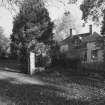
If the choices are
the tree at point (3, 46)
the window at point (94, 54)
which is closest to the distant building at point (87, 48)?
the window at point (94, 54)

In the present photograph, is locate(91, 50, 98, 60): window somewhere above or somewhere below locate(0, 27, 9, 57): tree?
below

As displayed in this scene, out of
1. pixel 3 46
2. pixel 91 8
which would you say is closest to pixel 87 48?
pixel 91 8

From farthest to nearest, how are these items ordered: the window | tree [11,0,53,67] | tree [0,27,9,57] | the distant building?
1. tree [0,27,9,57]
2. the window
3. the distant building
4. tree [11,0,53,67]

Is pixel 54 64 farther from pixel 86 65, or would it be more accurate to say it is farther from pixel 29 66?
pixel 29 66

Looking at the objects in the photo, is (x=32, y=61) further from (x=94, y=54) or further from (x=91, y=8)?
(x=94, y=54)

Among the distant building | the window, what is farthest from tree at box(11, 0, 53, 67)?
the window

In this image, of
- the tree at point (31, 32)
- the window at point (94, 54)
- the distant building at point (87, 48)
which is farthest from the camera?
the window at point (94, 54)

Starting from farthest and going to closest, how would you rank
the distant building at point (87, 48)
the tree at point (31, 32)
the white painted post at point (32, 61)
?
the distant building at point (87, 48)
the tree at point (31, 32)
the white painted post at point (32, 61)

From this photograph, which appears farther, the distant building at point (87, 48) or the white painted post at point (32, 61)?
the distant building at point (87, 48)

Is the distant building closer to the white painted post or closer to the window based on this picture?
the window

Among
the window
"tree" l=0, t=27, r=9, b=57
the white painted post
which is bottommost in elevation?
the white painted post

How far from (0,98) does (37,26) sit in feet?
41.6

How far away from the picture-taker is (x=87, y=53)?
33156 millimetres

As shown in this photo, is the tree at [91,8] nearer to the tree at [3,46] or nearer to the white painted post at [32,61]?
the white painted post at [32,61]
